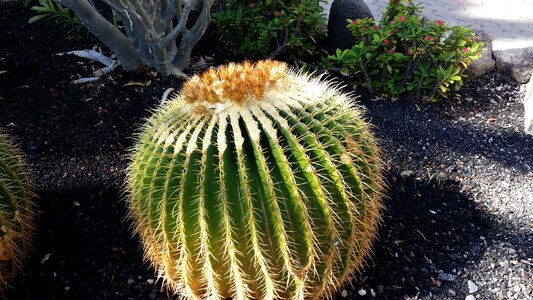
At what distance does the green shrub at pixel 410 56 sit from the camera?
337 centimetres

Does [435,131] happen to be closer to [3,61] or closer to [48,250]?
[48,250]

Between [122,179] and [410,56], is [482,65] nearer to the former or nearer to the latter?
[410,56]

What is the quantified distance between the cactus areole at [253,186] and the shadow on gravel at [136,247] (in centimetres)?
40

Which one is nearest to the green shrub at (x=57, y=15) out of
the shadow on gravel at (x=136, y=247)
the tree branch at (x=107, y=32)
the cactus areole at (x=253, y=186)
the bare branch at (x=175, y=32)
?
the tree branch at (x=107, y=32)

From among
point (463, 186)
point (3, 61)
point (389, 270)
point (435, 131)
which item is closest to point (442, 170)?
point (463, 186)

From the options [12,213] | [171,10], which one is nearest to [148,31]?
[171,10]

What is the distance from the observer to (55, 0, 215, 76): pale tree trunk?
312 cm

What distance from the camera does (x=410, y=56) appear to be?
3.43 meters

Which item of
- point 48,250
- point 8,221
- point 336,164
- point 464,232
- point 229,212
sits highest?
point 336,164

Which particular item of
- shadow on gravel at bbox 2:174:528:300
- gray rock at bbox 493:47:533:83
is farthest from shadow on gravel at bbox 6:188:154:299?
gray rock at bbox 493:47:533:83

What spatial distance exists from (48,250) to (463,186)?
207 centimetres

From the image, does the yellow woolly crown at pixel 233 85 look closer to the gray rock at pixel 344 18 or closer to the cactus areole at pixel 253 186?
the cactus areole at pixel 253 186

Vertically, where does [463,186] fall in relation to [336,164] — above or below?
below

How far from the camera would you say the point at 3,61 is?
3625mm
